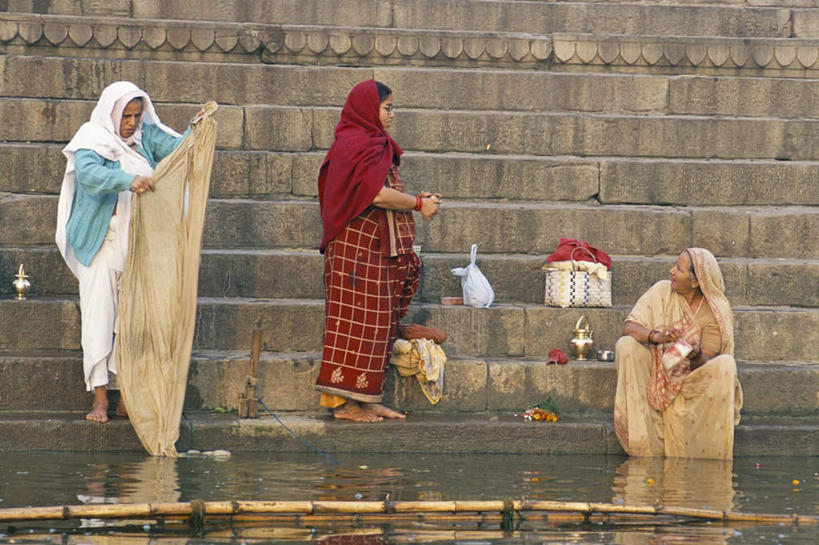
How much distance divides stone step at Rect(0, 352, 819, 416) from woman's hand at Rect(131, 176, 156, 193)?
1122 mm

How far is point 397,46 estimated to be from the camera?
35.9 ft

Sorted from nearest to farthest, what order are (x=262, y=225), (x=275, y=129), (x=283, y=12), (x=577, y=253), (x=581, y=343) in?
(x=581, y=343)
(x=577, y=253)
(x=262, y=225)
(x=275, y=129)
(x=283, y=12)

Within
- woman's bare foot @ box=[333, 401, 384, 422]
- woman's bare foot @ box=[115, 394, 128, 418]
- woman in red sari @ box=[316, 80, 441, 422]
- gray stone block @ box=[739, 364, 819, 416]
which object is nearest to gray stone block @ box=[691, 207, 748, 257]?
gray stone block @ box=[739, 364, 819, 416]

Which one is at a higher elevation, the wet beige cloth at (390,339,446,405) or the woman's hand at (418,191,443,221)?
the woman's hand at (418,191,443,221)

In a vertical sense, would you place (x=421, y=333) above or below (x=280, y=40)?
below

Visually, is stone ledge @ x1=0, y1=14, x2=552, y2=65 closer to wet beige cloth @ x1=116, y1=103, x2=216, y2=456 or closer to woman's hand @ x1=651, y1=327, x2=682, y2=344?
wet beige cloth @ x1=116, y1=103, x2=216, y2=456

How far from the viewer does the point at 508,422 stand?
821cm

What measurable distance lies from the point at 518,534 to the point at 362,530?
0.68 meters

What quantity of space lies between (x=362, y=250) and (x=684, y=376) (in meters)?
2.03

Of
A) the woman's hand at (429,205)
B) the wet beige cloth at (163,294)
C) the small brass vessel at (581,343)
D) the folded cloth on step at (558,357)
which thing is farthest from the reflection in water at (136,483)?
the small brass vessel at (581,343)

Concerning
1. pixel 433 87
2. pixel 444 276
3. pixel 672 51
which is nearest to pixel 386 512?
pixel 444 276

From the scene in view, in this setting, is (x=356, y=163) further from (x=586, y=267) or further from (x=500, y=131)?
(x=500, y=131)

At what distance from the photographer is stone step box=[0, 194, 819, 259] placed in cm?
934

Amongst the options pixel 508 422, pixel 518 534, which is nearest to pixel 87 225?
pixel 508 422
